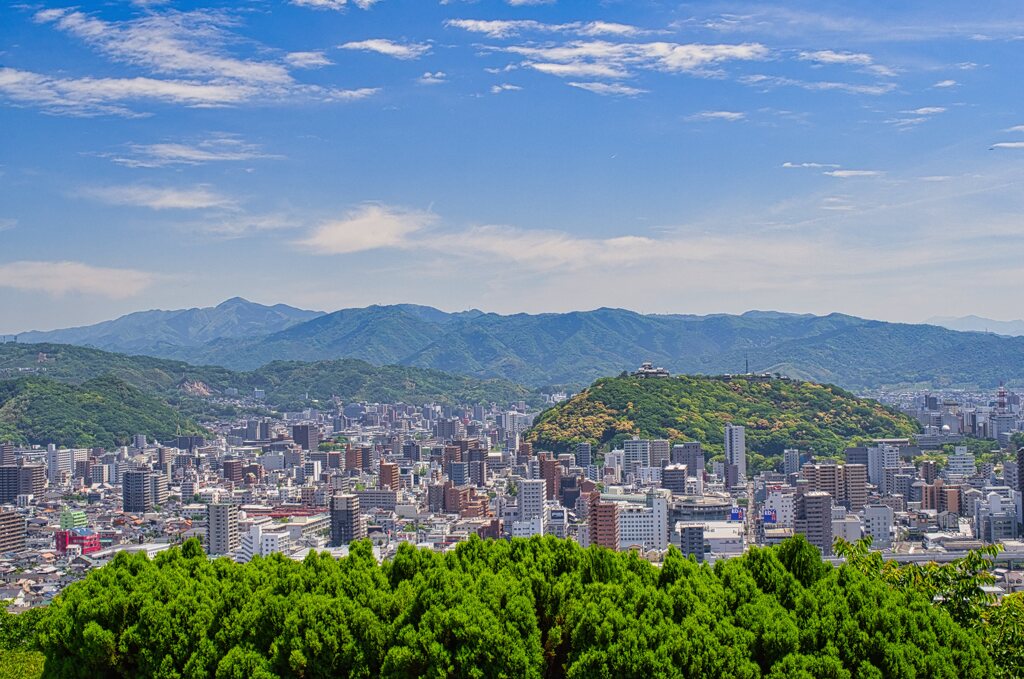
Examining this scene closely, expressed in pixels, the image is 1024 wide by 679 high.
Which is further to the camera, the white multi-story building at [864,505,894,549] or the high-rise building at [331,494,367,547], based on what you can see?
the high-rise building at [331,494,367,547]

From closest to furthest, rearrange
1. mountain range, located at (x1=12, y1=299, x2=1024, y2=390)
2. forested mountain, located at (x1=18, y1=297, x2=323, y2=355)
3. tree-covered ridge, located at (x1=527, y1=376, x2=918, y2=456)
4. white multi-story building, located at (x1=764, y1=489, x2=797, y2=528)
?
1. white multi-story building, located at (x1=764, y1=489, x2=797, y2=528)
2. tree-covered ridge, located at (x1=527, y1=376, x2=918, y2=456)
3. mountain range, located at (x1=12, y1=299, x2=1024, y2=390)
4. forested mountain, located at (x1=18, y1=297, x2=323, y2=355)

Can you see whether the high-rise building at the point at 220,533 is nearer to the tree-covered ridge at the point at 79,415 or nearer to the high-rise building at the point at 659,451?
the high-rise building at the point at 659,451

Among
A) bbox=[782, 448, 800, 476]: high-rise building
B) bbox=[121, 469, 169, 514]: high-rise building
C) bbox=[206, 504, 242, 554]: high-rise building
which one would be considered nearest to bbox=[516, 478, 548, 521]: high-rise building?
bbox=[206, 504, 242, 554]: high-rise building

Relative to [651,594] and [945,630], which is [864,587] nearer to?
[945,630]

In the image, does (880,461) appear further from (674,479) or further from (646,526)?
(646,526)

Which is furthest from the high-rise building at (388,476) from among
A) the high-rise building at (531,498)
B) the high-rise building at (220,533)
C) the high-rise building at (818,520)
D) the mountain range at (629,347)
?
the mountain range at (629,347)

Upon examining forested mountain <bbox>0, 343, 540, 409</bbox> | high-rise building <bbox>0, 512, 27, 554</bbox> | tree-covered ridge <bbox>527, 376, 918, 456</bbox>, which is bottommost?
high-rise building <bbox>0, 512, 27, 554</bbox>

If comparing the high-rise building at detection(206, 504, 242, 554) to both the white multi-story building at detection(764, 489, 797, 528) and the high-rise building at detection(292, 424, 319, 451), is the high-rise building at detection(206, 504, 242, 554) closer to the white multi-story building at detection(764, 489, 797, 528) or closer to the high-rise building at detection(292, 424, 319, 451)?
the white multi-story building at detection(764, 489, 797, 528)

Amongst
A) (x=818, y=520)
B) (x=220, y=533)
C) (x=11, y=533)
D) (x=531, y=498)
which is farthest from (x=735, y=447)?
(x=11, y=533)
